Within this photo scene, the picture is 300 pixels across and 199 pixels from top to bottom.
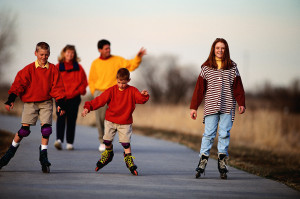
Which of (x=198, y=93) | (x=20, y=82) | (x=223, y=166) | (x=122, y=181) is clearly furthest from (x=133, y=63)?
(x=122, y=181)

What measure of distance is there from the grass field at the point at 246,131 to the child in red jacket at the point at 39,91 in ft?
19.5

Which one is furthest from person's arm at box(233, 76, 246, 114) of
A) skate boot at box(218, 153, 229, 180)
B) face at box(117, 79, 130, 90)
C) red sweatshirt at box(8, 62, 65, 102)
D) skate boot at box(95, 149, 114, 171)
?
red sweatshirt at box(8, 62, 65, 102)

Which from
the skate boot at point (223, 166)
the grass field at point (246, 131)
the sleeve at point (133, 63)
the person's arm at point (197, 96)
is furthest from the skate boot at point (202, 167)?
the grass field at point (246, 131)

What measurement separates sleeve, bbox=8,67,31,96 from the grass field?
6328mm

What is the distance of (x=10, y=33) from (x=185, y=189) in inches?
1128

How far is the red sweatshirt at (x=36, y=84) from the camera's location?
7.36 metres

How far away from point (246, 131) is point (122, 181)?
40.2 ft

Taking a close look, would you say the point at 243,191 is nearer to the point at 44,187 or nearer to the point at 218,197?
the point at 218,197

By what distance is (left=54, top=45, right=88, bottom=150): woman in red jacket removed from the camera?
10625 mm

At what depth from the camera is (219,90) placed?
7375 mm

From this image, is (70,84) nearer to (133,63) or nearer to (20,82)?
(133,63)

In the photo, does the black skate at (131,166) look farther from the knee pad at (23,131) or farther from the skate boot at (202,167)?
the knee pad at (23,131)

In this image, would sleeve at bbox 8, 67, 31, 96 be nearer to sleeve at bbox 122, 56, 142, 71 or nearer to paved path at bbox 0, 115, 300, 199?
paved path at bbox 0, 115, 300, 199

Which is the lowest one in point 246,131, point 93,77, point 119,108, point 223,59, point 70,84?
point 246,131
